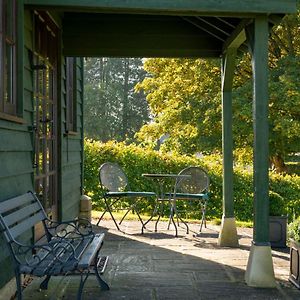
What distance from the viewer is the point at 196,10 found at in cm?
423

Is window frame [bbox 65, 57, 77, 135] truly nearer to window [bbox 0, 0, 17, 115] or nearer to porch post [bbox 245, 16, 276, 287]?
window [bbox 0, 0, 17, 115]

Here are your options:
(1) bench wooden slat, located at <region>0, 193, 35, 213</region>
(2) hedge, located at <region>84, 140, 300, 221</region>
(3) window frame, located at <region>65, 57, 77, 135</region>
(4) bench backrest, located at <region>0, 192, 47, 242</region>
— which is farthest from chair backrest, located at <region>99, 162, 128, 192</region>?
(1) bench wooden slat, located at <region>0, 193, 35, 213</region>

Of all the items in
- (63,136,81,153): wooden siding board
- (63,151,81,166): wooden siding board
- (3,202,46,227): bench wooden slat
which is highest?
(63,136,81,153): wooden siding board

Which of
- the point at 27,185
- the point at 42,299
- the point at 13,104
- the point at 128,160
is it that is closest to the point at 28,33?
the point at 13,104

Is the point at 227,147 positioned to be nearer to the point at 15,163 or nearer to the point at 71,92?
the point at 71,92

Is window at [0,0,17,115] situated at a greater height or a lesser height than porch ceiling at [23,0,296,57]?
lesser

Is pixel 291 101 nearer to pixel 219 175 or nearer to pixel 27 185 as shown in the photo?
pixel 219 175

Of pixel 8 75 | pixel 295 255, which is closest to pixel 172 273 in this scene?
pixel 295 255

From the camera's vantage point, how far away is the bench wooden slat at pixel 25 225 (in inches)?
134

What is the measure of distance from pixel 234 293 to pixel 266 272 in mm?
387

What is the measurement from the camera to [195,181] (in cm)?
770

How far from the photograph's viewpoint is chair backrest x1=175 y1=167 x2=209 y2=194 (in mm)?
7553

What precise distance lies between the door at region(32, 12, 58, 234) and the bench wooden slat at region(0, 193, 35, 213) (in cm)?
65

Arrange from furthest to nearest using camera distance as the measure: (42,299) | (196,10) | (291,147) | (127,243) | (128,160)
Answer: (291,147), (128,160), (127,243), (196,10), (42,299)
